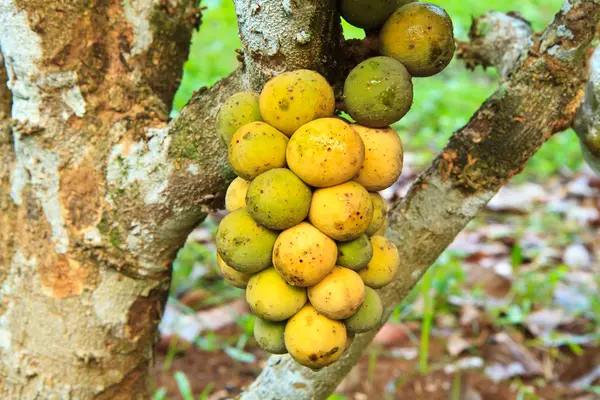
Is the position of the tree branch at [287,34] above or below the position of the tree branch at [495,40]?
above

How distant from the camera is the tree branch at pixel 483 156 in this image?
115 centimetres

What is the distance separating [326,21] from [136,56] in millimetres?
532

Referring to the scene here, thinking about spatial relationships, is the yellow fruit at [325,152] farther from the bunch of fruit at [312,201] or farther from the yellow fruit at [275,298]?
the yellow fruit at [275,298]

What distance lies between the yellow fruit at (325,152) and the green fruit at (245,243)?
0.10 meters

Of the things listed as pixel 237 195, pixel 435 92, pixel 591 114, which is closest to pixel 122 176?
pixel 237 195

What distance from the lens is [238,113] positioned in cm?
90

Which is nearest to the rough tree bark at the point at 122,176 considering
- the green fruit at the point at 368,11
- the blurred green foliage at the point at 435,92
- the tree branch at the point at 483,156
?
the tree branch at the point at 483,156

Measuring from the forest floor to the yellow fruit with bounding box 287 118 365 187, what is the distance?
1.37m

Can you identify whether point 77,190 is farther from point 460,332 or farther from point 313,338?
point 460,332

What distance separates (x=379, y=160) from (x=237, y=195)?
0.21 m

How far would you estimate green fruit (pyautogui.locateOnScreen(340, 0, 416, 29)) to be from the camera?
0.92 metres

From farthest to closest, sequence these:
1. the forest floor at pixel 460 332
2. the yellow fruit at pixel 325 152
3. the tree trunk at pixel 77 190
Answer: the forest floor at pixel 460 332
the tree trunk at pixel 77 190
the yellow fruit at pixel 325 152

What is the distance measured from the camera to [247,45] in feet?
3.19

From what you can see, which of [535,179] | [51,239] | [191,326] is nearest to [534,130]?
[51,239]
